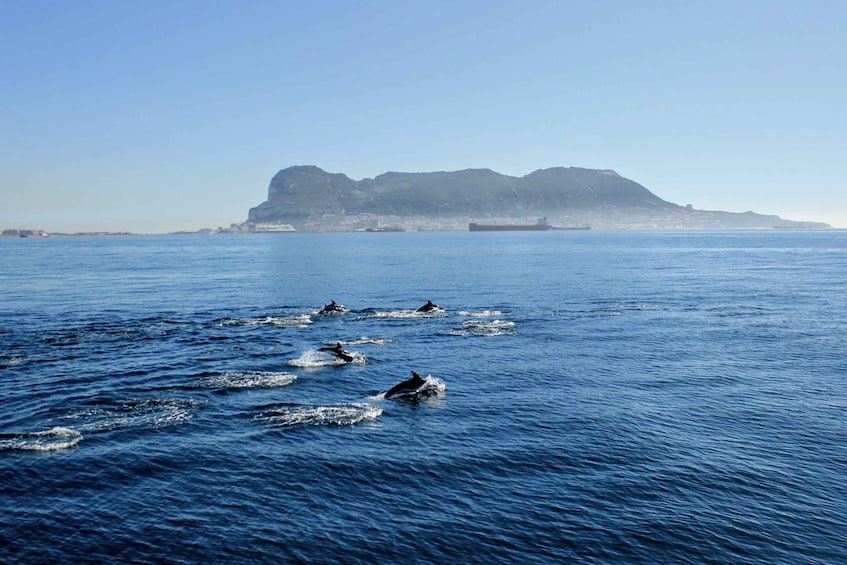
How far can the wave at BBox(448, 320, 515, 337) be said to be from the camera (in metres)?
59.8

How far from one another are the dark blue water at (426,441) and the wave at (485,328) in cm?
51

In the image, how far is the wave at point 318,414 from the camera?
33.2 metres

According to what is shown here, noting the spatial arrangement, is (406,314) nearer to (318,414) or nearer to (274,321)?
(274,321)

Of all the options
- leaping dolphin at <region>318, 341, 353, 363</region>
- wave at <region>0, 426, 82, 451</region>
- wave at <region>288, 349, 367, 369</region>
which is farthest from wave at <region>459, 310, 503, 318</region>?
wave at <region>0, 426, 82, 451</region>

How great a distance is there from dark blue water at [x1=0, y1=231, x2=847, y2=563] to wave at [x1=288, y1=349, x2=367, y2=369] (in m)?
0.26

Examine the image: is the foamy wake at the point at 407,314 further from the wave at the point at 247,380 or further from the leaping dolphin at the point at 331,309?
the wave at the point at 247,380

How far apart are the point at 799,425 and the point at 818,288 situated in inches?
3036

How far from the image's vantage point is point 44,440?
97.9 ft

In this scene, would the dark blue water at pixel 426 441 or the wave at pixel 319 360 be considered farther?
the wave at pixel 319 360

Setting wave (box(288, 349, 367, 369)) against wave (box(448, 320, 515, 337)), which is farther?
wave (box(448, 320, 515, 337))

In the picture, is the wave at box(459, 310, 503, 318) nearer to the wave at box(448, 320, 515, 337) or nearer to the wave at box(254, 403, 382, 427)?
the wave at box(448, 320, 515, 337)

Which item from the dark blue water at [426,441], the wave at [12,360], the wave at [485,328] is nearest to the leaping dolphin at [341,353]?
the dark blue water at [426,441]

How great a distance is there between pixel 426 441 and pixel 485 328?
3225 centimetres

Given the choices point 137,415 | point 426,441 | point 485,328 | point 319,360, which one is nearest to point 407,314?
point 485,328
